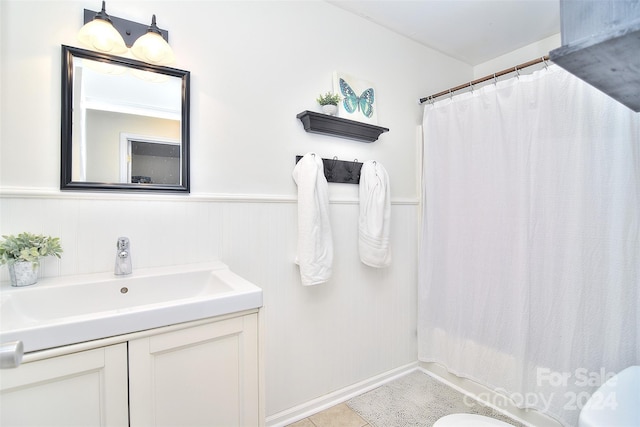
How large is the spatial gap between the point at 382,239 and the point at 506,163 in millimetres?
867

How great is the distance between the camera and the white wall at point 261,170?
1.18m

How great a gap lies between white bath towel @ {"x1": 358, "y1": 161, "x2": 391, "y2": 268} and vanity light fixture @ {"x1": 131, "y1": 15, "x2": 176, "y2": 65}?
4.14ft

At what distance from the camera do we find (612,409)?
1.01 metres

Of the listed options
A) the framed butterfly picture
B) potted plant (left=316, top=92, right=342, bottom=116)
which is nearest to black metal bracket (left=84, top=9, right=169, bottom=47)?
potted plant (left=316, top=92, right=342, bottom=116)

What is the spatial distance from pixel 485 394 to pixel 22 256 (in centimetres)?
246

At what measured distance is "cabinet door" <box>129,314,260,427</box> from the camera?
889 mm

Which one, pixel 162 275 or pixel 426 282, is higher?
pixel 162 275

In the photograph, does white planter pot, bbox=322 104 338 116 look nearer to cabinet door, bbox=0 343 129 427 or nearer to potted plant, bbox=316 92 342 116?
potted plant, bbox=316 92 342 116

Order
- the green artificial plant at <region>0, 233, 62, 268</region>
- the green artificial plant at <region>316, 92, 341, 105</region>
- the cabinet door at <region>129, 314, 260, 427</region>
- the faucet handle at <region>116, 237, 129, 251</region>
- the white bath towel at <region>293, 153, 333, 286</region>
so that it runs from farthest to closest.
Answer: the green artificial plant at <region>316, 92, 341, 105</region>
the white bath towel at <region>293, 153, 333, 286</region>
the faucet handle at <region>116, 237, 129, 251</region>
the green artificial plant at <region>0, 233, 62, 268</region>
the cabinet door at <region>129, 314, 260, 427</region>

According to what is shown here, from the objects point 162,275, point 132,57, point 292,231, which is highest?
point 132,57

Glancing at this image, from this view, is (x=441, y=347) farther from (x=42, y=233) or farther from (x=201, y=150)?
(x=42, y=233)

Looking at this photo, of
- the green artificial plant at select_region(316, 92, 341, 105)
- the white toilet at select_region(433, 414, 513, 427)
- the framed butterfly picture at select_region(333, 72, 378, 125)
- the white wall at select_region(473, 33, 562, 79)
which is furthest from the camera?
the white wall at select_region(473, 33, 562, 79)

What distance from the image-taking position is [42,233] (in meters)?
1.19

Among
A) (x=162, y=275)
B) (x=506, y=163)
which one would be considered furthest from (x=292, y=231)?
(x=506, y=163)
